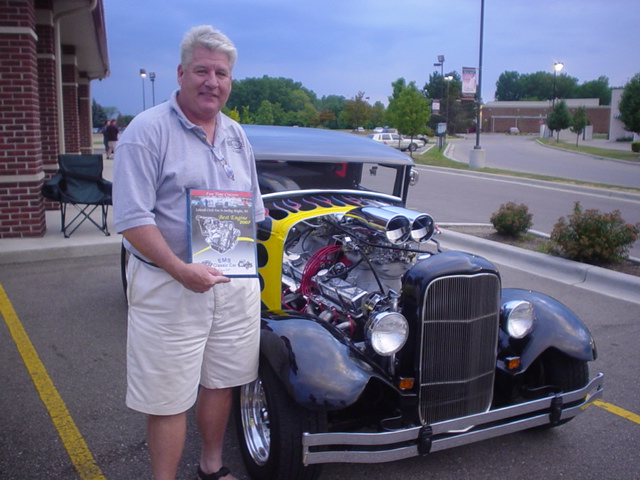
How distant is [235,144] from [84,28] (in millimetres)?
12431

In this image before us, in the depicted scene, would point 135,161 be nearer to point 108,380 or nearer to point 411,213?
point 411,213

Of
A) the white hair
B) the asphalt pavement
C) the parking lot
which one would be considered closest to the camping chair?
the asphalt pavement

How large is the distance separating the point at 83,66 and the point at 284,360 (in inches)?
811

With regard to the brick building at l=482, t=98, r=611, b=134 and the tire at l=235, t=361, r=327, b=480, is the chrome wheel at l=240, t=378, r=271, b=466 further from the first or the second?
the brick building at l=482, t=98, r=611, b=134

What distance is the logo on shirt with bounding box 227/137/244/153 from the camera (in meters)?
2.61

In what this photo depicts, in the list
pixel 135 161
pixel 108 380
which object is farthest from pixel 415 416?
pixel 108 380

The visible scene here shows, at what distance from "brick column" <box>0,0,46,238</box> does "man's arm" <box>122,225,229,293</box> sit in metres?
6.70

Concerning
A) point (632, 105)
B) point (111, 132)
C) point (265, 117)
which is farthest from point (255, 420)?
point (265, 117)

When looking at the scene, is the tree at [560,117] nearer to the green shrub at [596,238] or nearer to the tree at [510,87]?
the green shrub at [596,238]

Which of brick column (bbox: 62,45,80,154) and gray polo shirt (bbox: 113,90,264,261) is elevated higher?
brick column (bbox: 62,45,80,154)

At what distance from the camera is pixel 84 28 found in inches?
519

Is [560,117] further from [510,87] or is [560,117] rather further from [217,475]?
[510,87]

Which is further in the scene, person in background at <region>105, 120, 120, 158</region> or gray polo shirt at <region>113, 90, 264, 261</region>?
person in background at <region>105, 120, 120, 158</region>

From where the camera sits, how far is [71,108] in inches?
591
